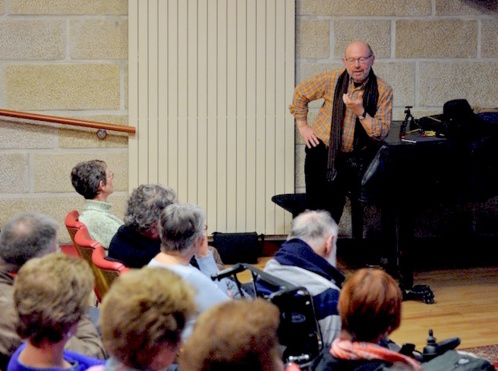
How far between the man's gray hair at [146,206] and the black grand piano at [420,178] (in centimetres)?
132

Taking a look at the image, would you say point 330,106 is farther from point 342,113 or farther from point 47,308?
point 47,308

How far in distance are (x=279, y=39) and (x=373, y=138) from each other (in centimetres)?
123

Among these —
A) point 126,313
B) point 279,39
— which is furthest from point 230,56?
point 126,313

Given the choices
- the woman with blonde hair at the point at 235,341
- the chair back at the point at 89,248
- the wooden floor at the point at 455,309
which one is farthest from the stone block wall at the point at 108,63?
the woman with blonde hair at the point at 235,341

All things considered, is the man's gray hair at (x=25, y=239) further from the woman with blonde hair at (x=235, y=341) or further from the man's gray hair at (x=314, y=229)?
the woman with blonde hair at (x=235, y=341)

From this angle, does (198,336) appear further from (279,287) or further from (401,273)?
(401,273)

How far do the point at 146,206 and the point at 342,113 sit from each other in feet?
5.84

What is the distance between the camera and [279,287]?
10.1 ft

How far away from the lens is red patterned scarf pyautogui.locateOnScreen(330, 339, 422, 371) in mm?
2494

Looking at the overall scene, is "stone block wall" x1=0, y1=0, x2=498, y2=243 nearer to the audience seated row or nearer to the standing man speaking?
the standing man speaking

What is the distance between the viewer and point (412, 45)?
6133mm

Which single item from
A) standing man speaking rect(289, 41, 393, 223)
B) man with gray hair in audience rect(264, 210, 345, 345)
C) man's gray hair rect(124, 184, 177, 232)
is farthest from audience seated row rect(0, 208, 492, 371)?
standing man speaking rect(289, 41, 393, 223)

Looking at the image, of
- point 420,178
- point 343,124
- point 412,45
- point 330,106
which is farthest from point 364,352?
point 412,45

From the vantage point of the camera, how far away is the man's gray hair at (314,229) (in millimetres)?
3334
